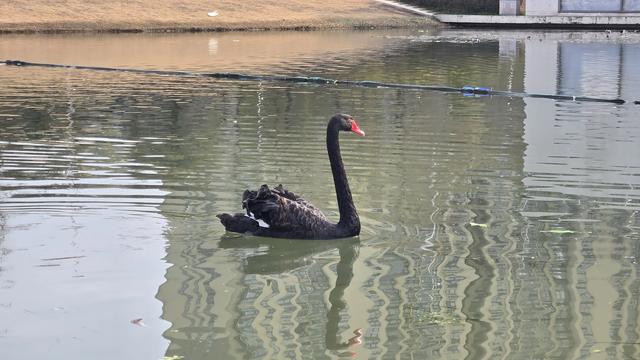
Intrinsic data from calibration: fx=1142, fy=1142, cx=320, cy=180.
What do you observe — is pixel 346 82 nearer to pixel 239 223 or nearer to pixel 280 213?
pixel 239 223

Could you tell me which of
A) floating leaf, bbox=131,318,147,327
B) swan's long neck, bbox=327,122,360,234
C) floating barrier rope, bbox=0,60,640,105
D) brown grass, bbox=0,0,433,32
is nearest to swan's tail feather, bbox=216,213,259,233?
swan's long neck, bbox=327,122,360,234

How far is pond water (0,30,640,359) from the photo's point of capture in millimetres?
6637

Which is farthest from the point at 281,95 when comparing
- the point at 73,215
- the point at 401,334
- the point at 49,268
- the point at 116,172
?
the point at 401,334

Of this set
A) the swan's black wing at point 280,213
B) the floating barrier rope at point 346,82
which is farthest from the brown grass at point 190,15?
the swan's black wing at point 280,213

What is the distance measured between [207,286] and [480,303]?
1828 millimetres

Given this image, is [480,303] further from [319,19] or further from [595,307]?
[319,19]

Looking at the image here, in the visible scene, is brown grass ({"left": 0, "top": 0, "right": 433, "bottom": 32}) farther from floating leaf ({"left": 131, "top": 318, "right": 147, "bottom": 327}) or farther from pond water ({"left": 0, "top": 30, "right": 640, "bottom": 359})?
floating leaf ({"left": 131, "top": 318, "right": 147, "bottom": 327})

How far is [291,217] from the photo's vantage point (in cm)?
869

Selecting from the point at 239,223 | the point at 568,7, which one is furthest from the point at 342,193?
the point at 568,7

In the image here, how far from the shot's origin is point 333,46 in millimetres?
35906

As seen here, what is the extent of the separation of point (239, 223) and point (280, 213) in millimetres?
402

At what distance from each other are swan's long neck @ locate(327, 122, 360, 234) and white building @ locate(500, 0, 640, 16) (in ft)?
145

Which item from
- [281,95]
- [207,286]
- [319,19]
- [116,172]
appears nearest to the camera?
[207,286]

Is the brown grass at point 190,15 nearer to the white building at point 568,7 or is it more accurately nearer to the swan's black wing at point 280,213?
the white building at point 568,7
